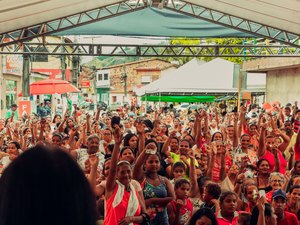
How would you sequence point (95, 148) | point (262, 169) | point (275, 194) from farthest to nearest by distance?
point (95, 148), point (262, 169), point (275, 194)

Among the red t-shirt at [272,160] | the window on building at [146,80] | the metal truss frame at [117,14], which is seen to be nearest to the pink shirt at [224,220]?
the red t-shirt at [272,160]

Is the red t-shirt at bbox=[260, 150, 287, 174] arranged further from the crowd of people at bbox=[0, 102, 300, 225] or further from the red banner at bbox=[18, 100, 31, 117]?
the red banner at bbox=[18, 100, 31, 117]

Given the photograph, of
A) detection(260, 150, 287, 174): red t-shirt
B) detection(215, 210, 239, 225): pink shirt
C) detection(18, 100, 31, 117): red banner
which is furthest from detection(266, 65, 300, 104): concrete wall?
detection(215, 210, 239, 225): pink shirt

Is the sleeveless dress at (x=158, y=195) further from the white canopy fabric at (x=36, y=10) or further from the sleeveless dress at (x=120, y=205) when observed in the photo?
the white canopy fabric at (x=36, y=10)

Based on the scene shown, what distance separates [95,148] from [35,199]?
6.17 meters

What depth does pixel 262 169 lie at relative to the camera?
682cm

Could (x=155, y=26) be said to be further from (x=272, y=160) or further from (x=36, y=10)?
(x=272, y=160)

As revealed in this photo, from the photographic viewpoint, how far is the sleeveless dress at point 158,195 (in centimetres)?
555

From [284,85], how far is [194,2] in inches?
443

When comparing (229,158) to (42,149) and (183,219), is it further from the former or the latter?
(42,149)

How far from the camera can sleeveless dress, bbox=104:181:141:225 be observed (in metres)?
4.84

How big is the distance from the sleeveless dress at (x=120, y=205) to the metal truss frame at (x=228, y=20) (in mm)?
6904

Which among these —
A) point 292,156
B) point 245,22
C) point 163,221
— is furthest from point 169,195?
point 245,22

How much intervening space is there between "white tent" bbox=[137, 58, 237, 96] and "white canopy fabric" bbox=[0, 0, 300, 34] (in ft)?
31.2
